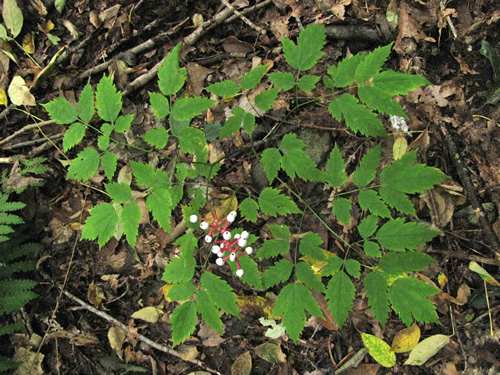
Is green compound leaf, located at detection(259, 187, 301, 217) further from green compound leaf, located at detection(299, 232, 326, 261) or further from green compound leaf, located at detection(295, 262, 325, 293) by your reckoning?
green compound leaf, located at detection(295, 262, 325, 293)

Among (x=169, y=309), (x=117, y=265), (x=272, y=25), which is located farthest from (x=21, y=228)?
(x=272, y=25)

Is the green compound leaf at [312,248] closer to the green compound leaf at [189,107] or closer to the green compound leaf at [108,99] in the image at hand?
the green compound leaf at [189,107]

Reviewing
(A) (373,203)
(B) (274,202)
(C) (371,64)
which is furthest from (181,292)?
(C) (371,64)

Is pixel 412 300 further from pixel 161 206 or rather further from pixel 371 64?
pixel 161 206

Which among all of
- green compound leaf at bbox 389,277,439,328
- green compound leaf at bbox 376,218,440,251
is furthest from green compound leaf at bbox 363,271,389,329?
green compound leaf at bbox 376,218,440,251

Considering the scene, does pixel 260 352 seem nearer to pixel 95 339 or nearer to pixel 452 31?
pixel 95 339

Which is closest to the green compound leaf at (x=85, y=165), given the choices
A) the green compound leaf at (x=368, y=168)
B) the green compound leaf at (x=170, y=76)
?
the green compound leaf at (x=170, y=76)

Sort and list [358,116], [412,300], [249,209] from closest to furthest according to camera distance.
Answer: [412,300] < [358,116] < [249,209]
